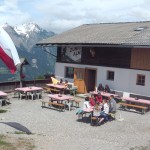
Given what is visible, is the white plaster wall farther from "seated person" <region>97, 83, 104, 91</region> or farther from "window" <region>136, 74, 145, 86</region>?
"seated person" <region>97, 83, 104, 91</region>

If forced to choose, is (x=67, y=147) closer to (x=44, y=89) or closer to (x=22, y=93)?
(x=22, y=93)

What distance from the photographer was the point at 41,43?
101ft

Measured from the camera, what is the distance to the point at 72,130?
16.2 meters

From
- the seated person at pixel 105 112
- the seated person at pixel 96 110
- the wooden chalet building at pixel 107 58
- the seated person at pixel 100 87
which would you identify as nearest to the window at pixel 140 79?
the wooden chalet building at pixel 107 58

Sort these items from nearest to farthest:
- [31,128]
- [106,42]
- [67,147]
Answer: [67,147] < [31,128] < [106,42]

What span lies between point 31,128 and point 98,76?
11391mm

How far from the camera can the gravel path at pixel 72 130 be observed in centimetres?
1330

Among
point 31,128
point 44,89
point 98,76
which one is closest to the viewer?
point 31,128

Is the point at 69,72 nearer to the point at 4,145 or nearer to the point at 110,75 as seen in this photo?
the point at 110,75

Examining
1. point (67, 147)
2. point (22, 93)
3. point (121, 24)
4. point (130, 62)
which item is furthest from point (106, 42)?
point (67, 147)

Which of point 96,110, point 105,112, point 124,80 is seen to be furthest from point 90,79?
point 105,112

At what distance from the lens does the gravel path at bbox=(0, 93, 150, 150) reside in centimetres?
1330

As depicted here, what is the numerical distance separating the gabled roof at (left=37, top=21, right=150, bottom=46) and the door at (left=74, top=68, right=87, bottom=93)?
2.29m

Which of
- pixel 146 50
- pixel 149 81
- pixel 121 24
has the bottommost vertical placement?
pixel 149 81
